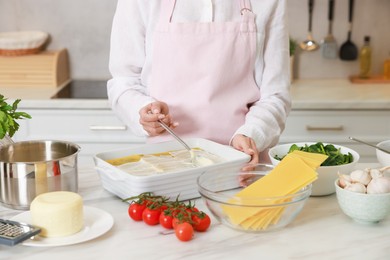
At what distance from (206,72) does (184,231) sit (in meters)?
0.73

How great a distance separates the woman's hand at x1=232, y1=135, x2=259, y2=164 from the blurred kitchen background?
177 centimetres

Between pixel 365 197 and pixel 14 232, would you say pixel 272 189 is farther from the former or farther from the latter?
pixel 14 232

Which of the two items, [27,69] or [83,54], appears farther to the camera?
[83,54]

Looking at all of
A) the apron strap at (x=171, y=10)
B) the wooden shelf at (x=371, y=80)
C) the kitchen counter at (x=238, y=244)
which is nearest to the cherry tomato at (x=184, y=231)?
the kitchen counter at (x=238, y=244)

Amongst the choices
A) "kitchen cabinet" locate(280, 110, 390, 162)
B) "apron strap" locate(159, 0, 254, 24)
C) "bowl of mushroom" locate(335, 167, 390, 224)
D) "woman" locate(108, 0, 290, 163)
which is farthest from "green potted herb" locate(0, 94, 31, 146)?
"kitchen cabinet" locate(280, 110, 390, 162)

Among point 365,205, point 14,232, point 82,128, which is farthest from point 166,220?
point 82,128

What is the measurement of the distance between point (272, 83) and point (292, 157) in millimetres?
511

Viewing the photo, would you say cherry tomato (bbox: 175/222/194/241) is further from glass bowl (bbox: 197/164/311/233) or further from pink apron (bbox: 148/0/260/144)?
pink apron (bbox: 148/0/260/144)

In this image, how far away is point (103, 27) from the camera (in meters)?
3.42

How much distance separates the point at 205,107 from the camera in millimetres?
1939

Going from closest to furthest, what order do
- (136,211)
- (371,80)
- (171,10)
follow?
(136,211), (171,10), (371,80)

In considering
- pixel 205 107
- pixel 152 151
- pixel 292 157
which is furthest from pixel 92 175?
pixel 292 157

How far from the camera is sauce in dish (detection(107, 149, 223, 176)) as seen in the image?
5.03 feet

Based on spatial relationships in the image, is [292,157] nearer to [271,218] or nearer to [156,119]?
[271,218]
